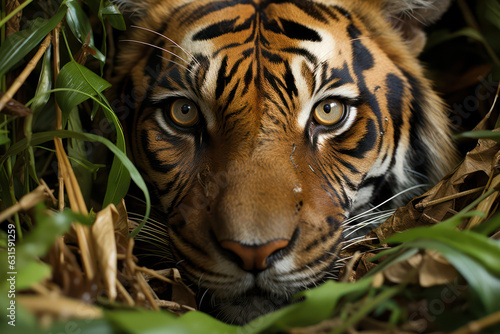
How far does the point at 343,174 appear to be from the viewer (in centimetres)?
124

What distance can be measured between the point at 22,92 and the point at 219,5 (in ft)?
2.20

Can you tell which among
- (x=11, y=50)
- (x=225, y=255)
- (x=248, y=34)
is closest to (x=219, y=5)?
(x=248, y=34)

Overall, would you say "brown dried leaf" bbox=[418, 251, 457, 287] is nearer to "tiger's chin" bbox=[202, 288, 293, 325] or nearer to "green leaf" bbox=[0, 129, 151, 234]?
"tiger's chin" bbox=[202, 288, 293, 325]

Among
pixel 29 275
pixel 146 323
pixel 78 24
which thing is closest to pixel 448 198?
pixel 146 323

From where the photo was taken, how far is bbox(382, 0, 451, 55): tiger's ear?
1.46 meters

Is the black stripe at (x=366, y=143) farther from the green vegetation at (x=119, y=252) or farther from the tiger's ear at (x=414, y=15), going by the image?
the tiger's ear at (x=414, y=15)

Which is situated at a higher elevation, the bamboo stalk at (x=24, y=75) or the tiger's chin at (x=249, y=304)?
the bamboo stalk at (x=24, y=75)

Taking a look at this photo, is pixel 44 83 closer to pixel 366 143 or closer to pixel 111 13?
pixel 111 13

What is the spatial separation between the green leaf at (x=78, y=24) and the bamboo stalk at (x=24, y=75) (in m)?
0.07

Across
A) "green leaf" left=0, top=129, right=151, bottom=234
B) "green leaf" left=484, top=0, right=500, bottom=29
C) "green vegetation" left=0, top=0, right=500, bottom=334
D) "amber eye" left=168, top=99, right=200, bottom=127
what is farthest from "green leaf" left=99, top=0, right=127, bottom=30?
"green leaf" left=484, top=0, right=500, bottom=29

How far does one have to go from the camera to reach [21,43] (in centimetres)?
105

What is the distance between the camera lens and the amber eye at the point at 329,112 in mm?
1229

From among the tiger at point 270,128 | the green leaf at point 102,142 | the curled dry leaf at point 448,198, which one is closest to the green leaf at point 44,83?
the green leaf at point 102,142

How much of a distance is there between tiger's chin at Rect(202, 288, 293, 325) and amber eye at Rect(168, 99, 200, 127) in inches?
20.2
